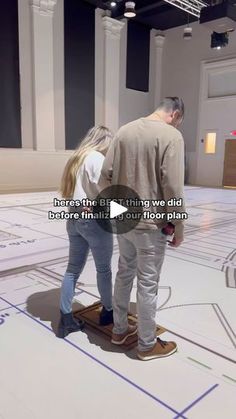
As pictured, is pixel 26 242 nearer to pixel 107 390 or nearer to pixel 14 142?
pixel 107 390

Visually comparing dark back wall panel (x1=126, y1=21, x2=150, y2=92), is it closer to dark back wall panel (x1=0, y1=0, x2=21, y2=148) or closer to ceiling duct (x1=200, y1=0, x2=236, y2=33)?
ceiling duct (x1=200, y1=0, x2=236, y2=33)

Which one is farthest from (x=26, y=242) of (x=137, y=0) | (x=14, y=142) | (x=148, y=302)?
(x=137, y=0)

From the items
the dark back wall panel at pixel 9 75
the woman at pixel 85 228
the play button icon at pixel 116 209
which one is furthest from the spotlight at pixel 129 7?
the play button icon at pixel 116 209

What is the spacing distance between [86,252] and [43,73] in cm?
Result: 933

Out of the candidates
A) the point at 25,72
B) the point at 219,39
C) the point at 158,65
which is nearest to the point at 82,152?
the point at 25,72

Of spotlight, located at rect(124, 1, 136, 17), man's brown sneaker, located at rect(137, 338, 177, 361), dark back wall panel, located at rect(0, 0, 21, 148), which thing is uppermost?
spotlight, located at rect(124, 1, 136, 17)

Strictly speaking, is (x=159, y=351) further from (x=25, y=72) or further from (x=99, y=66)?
(x=99, y=66)

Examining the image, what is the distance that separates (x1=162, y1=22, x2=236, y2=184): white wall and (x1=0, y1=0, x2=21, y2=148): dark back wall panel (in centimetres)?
646

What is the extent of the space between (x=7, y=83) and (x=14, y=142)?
159cm

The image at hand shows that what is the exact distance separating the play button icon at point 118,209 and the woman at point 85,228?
0.15 ft

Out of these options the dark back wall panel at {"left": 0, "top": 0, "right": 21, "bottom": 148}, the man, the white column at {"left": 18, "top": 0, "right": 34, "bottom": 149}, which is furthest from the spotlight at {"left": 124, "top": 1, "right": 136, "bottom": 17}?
the man

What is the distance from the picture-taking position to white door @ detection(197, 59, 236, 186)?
1244 centimetres

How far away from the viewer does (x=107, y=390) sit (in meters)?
1.60

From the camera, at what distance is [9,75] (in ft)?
31.5
